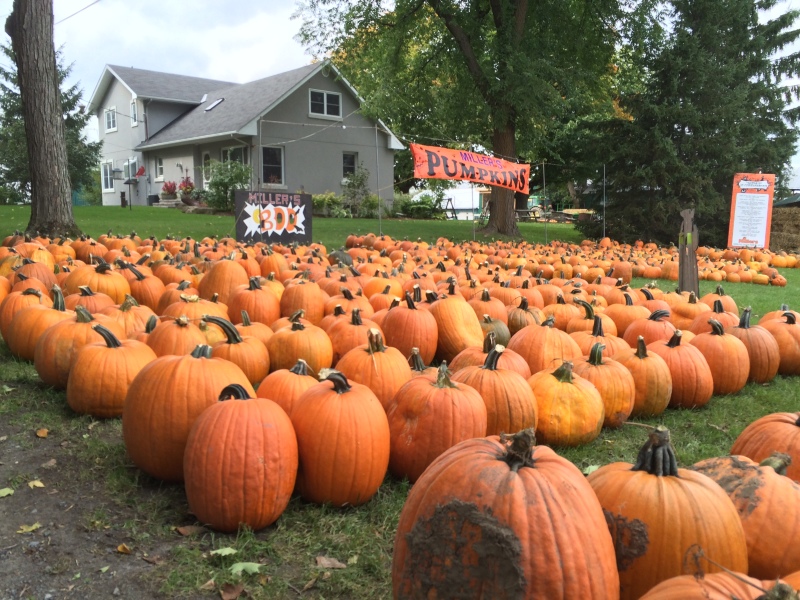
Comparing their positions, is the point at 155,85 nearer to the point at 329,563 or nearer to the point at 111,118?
the point at 111,118

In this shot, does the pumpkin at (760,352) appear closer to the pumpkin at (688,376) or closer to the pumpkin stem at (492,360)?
the pumpkin at (688,376)

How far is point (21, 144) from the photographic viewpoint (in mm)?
29109

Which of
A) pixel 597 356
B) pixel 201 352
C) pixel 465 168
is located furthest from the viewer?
pixel 465 168

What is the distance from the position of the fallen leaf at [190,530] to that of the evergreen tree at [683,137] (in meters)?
17.4

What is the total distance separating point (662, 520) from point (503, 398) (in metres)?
1.47

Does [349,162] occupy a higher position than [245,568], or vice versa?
[349,162]

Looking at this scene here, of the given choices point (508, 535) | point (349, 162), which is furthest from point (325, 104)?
point (508, 535)

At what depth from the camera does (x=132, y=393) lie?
3.11 m

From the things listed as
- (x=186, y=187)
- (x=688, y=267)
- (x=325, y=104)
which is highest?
(x=325, y=104)

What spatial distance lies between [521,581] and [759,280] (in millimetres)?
11566

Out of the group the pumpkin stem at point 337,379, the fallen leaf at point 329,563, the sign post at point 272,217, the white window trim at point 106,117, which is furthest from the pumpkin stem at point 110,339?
the white window trim at point 106,117

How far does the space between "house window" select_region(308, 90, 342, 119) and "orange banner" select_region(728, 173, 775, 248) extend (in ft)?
58.0

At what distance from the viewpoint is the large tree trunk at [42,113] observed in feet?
34.2

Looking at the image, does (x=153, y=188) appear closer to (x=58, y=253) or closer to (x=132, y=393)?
(x=58, y=253)
